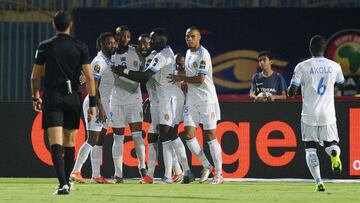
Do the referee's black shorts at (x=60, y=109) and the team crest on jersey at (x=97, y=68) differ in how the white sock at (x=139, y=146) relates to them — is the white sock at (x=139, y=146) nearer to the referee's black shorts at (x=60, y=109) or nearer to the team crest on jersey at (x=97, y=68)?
the team crest on jersey at (x=97, y=68)

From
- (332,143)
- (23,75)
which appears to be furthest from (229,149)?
(23,75)

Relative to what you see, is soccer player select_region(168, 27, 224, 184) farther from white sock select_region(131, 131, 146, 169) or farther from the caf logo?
the caf logo

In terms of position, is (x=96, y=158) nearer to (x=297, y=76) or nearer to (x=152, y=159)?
(x=152, y=159)

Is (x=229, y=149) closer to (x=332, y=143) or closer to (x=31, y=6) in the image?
(x=332, y=143)

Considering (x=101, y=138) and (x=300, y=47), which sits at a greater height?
(x=300, y=47)

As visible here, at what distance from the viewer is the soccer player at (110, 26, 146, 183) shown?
17484 mm

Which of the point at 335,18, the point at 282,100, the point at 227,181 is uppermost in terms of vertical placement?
the point at 335,18

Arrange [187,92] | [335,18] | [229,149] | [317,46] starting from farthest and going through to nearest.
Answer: [335,18]
[229,149]
[187,92]
[317,46]

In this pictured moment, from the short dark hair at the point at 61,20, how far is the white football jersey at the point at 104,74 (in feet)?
12.4

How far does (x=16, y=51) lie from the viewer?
23.5 meters

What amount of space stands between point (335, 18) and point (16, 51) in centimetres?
612

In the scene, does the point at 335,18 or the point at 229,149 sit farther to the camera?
the point at 335,18

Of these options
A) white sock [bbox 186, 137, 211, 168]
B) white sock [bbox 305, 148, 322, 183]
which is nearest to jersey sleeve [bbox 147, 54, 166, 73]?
white sock [bbox 186, 137, 211, 168]

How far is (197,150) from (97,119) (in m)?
1.51
